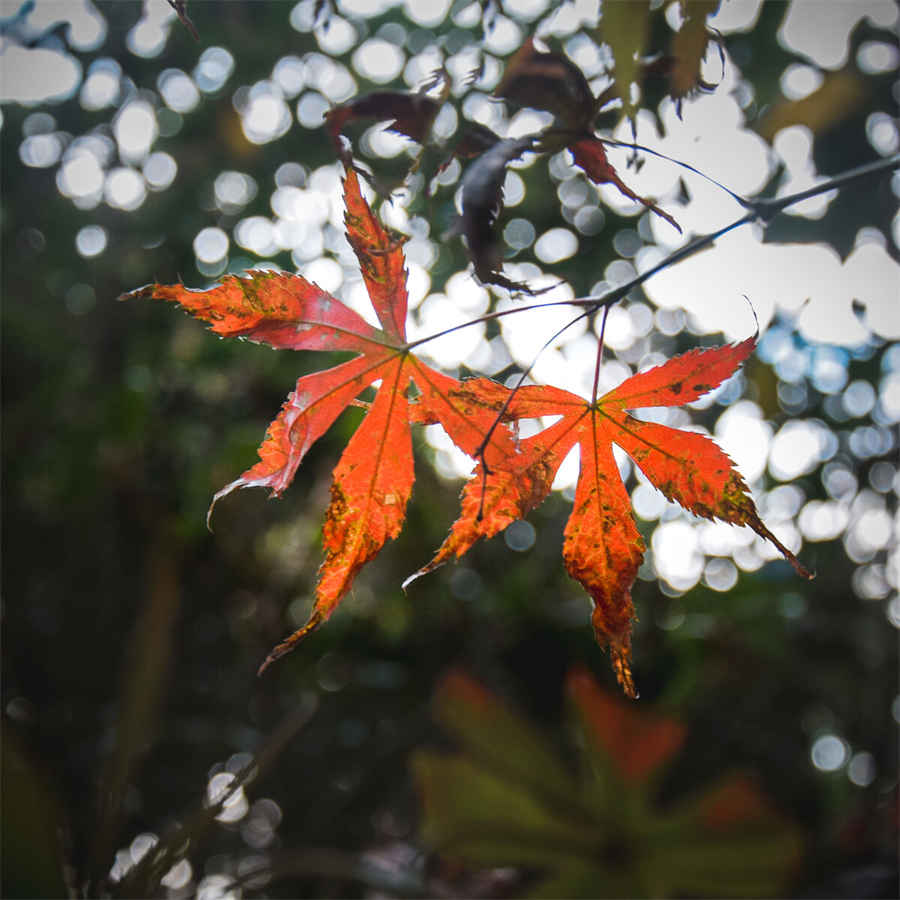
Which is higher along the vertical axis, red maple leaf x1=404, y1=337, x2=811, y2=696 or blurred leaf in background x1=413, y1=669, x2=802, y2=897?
red maple leaf x1=404, y1=337, x2=811, y2=696

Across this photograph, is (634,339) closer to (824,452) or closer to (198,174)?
(824,452)

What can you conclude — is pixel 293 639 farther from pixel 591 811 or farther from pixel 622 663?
pixel 591 811

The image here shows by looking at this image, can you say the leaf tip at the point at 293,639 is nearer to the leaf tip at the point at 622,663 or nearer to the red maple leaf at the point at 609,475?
the red maple leaf at the point at 609,475

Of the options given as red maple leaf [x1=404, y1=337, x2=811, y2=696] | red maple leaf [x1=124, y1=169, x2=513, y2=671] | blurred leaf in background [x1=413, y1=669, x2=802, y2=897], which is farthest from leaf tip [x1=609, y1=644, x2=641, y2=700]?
Result: blurred leaf in background [x1=413, y1=669, x2=802, y2=897]

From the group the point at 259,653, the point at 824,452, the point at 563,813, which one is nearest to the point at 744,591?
the point at 824,452

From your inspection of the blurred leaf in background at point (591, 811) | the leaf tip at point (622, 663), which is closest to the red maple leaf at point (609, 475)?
the leaf tip at point (622, 663)

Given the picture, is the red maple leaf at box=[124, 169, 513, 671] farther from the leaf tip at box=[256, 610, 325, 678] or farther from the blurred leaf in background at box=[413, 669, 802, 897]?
the blurred leaf in background at box=[413, 669, 802, 897]

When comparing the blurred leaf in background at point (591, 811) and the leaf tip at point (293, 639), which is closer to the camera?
the leaf tip at point (293, 639)
